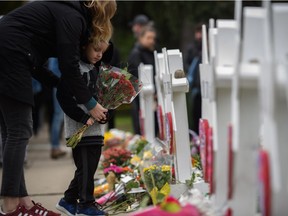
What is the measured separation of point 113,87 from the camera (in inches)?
188

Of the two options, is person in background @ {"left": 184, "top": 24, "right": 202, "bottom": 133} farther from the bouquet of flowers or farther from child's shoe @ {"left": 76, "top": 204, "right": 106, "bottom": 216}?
child's shoe @ {"left": 76, "top": 204, "right": 106, "bottom": 216}

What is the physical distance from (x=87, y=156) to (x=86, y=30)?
0.91 metres

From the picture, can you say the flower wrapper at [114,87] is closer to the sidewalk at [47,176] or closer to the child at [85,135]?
the child at [85,135]

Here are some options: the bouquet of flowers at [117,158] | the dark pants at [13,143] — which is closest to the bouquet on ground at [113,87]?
the dark pants at [13,143]

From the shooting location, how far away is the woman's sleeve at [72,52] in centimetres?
436

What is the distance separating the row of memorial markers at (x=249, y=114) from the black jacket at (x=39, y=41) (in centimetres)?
93

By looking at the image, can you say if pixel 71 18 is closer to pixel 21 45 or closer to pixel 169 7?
pixel 21 45

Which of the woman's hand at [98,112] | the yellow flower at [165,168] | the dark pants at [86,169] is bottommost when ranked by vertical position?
the yellow flower at [165,168]

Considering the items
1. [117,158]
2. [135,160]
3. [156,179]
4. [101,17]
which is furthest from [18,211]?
[117,158]

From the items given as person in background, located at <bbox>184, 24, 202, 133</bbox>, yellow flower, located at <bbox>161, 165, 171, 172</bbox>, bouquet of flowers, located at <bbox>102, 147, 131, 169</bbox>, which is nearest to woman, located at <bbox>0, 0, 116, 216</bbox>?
yellow flower, located at <bbox>161, 165, 171, 172</bbox>

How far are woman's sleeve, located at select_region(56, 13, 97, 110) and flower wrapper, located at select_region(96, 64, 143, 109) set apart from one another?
0.30 m

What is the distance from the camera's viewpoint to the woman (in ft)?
14.4

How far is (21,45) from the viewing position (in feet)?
14.6

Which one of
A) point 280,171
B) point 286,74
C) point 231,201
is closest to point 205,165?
point 231,201
